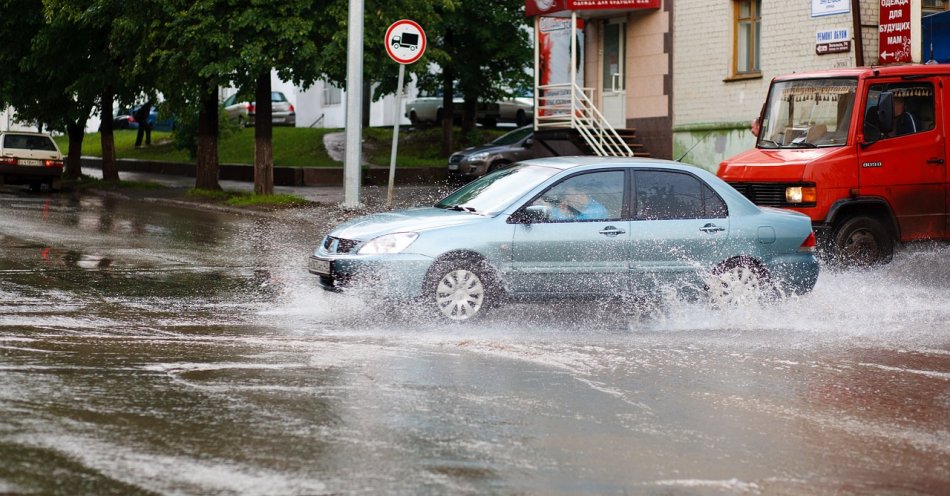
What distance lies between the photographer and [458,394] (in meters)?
7.52

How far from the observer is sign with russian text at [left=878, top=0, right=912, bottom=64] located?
21.6 meters

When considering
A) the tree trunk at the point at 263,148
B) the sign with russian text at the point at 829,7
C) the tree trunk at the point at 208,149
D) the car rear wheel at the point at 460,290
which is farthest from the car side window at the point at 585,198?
the tree trunk at the point at 208,149

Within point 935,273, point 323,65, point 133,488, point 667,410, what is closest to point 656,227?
point 667,410

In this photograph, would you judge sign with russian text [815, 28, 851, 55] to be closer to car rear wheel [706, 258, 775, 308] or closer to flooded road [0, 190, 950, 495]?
flooded road [0, 190, 950, 495]

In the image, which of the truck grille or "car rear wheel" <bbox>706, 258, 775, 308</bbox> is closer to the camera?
"car rear wheel" <bbox>706, 258, 775, 308</bbox>

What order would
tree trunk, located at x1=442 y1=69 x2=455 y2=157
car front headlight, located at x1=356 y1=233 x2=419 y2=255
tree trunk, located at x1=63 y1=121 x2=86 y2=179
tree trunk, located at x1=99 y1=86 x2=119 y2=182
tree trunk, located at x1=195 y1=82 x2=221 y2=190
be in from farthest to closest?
tree trunk, located at x1=63 y1=121 x2=86 y2=179
tree trunk, located at x1=442 y1=69 x2=455 y2=157
tree trunk, located at x1=99 y1=86 x2=119 y2=182
tree trunk, located at x1=195 y1=82 x2=221 y2=190
car front headlight, located at x1=356 y1=233 x2=419 y2=255

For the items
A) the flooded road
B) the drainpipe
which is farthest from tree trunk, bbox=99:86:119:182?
the flooded road

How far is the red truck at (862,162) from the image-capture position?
14453 mm

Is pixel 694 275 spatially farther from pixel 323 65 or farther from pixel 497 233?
pixel 323 65

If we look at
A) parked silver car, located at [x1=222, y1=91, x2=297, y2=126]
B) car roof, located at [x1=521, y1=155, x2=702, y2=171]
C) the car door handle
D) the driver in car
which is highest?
parked silver car, located at [x1=222, y1=91, x2=297, y2=126]

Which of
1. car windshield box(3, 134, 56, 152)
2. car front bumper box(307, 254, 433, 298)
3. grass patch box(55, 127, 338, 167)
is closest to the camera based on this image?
car front bumper box(307, 254, 433, 298)

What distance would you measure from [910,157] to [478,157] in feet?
49.3

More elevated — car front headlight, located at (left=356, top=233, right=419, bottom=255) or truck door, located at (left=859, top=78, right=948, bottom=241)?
truck door, located at (left=859, top=78, right=948, bottom=241)

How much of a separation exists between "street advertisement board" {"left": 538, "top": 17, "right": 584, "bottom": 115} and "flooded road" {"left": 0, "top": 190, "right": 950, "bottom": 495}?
17.6m
